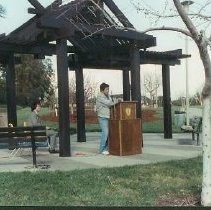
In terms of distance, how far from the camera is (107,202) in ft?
24.7

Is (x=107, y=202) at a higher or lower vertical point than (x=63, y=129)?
lower

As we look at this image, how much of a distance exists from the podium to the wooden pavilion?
1158mm

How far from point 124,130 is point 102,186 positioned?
195 inches

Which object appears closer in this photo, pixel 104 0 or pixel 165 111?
pixel 104 0

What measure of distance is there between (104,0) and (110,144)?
3.97 meters

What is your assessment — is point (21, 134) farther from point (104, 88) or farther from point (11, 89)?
point (11, 89)

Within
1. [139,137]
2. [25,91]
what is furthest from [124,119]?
[25,91]

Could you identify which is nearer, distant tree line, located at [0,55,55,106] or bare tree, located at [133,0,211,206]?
bare tree, located at [133,0,211,206]

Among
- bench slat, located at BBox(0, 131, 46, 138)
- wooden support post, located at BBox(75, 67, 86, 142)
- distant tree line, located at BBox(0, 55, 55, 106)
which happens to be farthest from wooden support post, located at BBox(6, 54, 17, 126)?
distant tree line, located at BBox(0, 55, 55, 106)

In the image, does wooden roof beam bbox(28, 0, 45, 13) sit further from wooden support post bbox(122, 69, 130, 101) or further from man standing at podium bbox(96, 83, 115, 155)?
wooden support post bbox(122, 69, 130, 101)

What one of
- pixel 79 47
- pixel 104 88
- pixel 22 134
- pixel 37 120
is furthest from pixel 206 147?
pixel 79 47

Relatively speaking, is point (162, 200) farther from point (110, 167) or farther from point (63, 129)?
point (63, 129)

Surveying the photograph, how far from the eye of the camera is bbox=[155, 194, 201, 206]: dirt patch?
7.60 metres

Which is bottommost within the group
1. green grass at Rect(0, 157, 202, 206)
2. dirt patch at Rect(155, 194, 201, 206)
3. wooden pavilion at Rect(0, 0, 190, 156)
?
dirt patch at Rect(155, 194, 201, 206)
